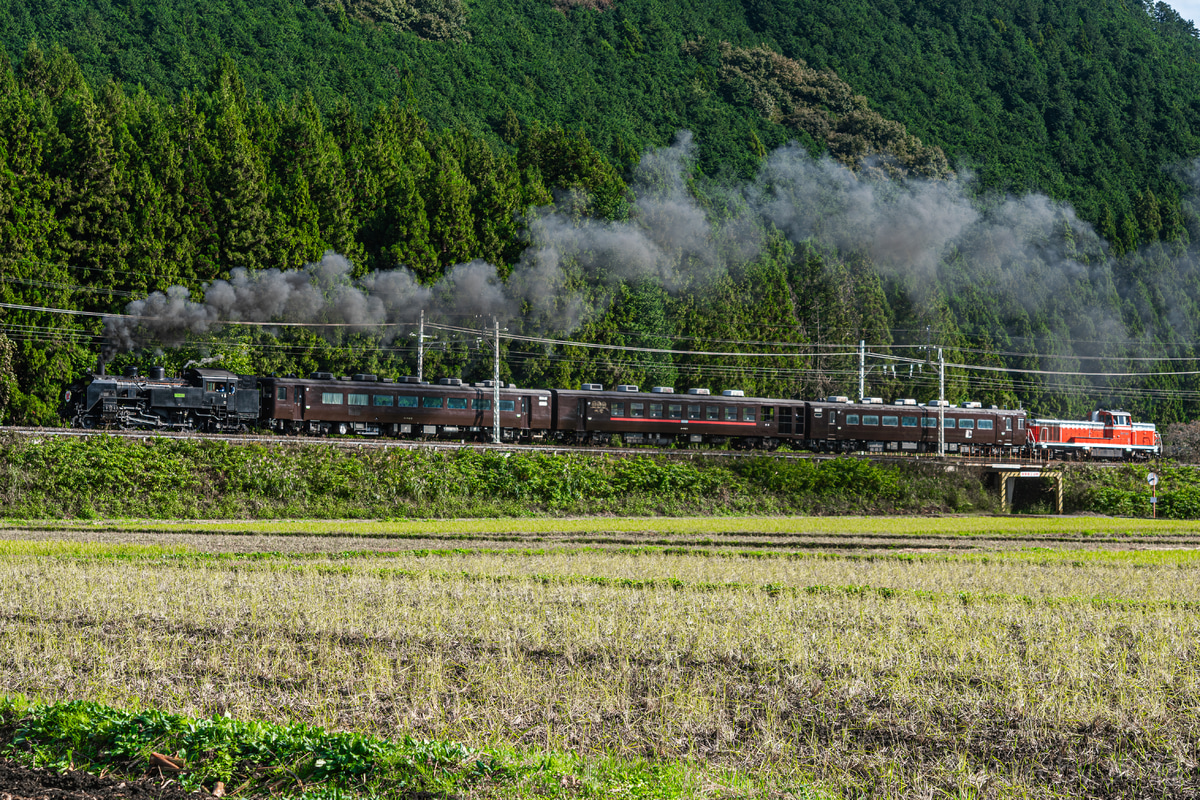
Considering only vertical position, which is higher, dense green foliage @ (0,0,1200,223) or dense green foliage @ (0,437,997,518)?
dense green foliage @ (0,0,1200,223)

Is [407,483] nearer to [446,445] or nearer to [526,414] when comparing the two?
[446,445]

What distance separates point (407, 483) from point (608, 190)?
50.7 m

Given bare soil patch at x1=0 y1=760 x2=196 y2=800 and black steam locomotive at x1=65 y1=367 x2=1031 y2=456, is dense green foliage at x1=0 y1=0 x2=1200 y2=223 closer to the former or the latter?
black steam locomotive at x1=65 y1=367 x2=1031 y2=456

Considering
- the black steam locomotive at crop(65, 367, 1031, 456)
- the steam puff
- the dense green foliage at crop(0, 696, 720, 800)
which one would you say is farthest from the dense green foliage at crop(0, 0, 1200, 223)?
the dense green foliage at crop(0, 696, 720, 800)

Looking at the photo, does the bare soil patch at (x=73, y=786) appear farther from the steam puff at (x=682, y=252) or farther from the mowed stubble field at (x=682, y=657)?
the steam puff at (x=682, y=252)

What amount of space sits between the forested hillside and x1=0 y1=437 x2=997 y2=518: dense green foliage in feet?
44.2

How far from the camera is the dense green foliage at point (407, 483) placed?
37.2 metres

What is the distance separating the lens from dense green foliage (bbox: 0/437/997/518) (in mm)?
37156

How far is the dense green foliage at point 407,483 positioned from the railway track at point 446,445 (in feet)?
1.45

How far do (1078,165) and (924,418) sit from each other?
109127mm

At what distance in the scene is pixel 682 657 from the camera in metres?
12.8

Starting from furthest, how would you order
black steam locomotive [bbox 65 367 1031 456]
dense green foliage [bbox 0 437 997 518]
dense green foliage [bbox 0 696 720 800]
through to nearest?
1. black steam locomotive [bbox 65 367 1031 456]
2. dense green foliage [bbox 0 437 997 518]
3. dense green foliage [bbox 0 696 720 800]

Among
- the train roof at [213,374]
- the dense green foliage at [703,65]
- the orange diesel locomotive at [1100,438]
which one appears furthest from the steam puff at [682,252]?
the orange diesel locomotive at [1100,438]

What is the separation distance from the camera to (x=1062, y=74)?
579 ft
